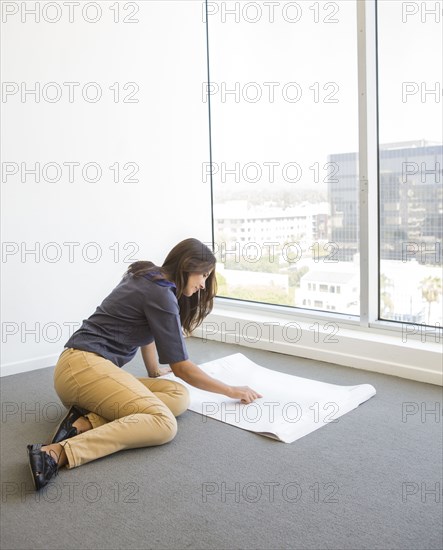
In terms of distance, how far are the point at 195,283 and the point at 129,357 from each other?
1.37 ft

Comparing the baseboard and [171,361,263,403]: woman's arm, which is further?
the baseboard

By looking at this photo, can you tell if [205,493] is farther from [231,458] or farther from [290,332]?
[290,332]

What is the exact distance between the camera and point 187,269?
2320mm

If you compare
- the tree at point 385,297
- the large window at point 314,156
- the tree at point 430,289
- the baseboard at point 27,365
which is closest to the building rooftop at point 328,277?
the large window at point 314,156

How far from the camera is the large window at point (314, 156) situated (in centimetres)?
297

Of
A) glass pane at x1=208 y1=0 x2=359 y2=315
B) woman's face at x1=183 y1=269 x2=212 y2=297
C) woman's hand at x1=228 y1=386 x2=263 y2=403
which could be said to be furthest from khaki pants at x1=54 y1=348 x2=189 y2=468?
glass pane at x1=208 y1=0 x2=359 y2=315

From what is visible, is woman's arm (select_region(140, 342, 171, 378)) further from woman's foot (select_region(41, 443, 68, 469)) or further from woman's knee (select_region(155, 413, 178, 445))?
woman's foot (select_region(41, 443, 68, 469))

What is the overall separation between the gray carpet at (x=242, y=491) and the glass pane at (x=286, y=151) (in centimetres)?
112

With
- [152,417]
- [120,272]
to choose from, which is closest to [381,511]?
[152,417]

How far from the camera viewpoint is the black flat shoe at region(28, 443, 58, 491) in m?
1.91

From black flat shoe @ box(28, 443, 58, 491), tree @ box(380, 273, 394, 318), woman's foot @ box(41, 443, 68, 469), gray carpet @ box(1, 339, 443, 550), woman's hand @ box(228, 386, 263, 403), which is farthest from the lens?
tree @ box(380, 273, 394, 318)

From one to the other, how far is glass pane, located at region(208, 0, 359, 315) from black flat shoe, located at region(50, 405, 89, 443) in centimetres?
163

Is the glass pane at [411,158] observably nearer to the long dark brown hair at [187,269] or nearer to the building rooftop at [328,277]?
the building rooftop at [328,277]

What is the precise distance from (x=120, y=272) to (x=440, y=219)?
1.76 metres
